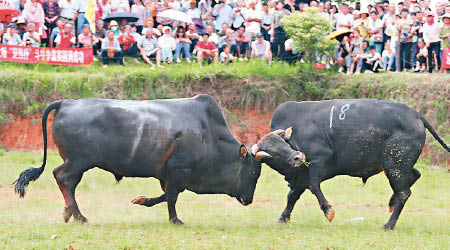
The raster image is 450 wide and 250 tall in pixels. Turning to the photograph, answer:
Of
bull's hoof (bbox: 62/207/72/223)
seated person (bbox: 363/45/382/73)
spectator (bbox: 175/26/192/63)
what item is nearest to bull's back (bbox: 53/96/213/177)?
bull's hoof (bbox: 62/207/72/223)

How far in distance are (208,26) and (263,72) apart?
84.0 inches

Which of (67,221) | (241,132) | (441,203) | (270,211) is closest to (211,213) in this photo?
(270,211)


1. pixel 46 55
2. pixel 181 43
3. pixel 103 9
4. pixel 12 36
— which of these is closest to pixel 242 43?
pixel 181 43

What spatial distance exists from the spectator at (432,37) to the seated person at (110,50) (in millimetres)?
8333

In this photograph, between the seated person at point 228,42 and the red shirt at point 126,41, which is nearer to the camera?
the red shirt at point 126,41

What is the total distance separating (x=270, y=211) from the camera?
13102 mm

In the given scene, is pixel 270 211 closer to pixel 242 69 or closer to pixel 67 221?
pixel 67 221

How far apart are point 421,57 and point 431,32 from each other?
0.99 m

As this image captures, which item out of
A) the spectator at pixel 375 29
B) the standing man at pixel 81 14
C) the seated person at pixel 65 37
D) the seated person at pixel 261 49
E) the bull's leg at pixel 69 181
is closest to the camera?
the bull's leg at pixel 69 181

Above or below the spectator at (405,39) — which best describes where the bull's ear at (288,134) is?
below

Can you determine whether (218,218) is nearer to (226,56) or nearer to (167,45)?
(167,45)

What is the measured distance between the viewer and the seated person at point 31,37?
1983 cm

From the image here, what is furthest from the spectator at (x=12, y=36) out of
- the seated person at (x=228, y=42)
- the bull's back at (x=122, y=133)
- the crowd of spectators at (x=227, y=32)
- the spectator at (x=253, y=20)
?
the bull's back at (x=122, y=133)

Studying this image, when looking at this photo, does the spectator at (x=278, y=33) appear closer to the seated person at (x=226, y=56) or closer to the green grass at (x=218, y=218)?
the seated person at (x=226, y=56)
